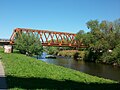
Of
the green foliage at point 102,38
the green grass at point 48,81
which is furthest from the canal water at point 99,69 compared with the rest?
the green grass at point 48,81

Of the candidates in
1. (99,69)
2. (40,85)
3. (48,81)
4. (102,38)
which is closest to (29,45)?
(102,38)

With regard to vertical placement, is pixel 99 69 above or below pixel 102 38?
below

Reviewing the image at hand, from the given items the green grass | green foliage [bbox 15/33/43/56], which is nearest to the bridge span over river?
green foliage [bbox 15/33/43/56]

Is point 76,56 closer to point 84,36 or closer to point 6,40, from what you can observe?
point 84,36

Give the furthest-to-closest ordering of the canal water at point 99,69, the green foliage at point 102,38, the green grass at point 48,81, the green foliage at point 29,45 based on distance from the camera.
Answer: the green foliage at point 29,45 < the green foliage at point 102,38 < the canal water at point 99,69 < the green grass at point 48,81

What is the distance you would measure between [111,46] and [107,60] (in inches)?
241

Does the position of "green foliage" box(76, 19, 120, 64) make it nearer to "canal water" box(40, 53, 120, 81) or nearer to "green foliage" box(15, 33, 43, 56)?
"canal water" box(40, 53, 120, 81)

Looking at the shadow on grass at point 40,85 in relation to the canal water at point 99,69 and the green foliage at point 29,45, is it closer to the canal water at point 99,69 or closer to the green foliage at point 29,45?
the canal water at point 99,69

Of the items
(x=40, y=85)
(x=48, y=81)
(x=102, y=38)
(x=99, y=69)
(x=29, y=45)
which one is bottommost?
(x=99, y=69)

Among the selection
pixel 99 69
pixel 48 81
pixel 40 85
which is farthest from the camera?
pixel 99 69

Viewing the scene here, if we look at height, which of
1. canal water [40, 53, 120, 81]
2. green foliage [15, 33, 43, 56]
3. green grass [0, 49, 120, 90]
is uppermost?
green foliage [15, 33, 43, 56]

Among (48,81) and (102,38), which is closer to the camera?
(48,81)

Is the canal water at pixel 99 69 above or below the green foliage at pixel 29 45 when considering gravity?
below

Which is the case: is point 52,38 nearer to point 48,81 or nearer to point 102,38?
point 102,38
